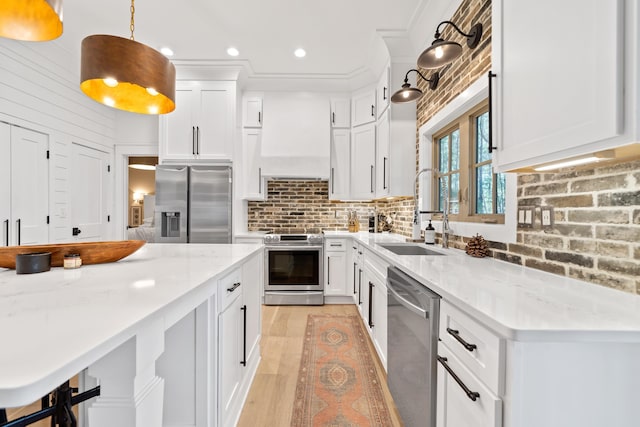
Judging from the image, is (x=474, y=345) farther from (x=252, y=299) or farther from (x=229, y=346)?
(x=252, y=299)

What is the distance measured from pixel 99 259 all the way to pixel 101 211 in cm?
329

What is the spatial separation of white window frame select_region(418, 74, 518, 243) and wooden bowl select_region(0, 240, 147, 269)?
1.96m

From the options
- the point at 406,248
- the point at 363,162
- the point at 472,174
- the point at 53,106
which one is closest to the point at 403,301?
the point at 406,248

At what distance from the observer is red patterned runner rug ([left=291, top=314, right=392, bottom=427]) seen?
5.72ft

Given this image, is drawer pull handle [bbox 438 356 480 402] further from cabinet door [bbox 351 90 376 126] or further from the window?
cabinet door [bbox 351 90 376 126]

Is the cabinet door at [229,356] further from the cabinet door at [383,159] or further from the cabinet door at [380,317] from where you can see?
the cabinet door at [383,159]

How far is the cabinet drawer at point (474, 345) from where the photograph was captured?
0.80m

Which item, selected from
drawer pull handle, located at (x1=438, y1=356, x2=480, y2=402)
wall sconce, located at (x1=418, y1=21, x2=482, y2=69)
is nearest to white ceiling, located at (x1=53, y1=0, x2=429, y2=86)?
wall sconce, located at (x1=418, y1=21, x2=482, y2=69)

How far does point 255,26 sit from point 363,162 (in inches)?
76.0

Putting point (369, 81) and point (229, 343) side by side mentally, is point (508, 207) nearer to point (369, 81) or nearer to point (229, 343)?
point (229, 343)

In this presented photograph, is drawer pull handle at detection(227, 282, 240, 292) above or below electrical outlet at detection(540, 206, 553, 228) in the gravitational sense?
below

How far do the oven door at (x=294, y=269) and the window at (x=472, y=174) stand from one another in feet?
6.04

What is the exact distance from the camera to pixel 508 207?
1.65 meters

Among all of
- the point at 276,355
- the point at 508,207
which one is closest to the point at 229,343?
the point at 276,355
